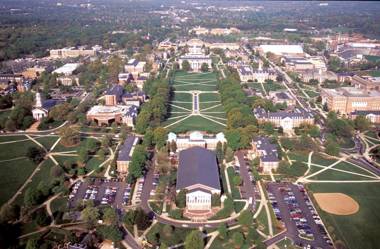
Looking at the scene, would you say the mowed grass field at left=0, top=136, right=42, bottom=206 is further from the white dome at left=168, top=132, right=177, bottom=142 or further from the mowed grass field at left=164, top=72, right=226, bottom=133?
the mowed grass field at left=164, top=72, right=226, bottom=133

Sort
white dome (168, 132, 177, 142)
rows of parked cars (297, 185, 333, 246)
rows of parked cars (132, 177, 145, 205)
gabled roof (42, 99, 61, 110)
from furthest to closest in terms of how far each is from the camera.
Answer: gabled roof (42, 99, 61, 110)
white dome (168, 132, 177, 142)
rows of parked cars (132, 177, 145, 205)
rows of parked cars (297, 185, 333, 246)

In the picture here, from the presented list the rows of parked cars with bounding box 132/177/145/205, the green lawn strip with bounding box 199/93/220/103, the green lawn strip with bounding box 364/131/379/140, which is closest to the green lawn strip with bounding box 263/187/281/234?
the rows of parked cars with bounding box 132/177/145/205

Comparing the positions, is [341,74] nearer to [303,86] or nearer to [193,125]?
[303,86]

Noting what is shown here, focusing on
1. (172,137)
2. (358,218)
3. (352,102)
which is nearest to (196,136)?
(172,137)

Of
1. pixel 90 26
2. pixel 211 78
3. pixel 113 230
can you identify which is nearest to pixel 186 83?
pixel 211 78

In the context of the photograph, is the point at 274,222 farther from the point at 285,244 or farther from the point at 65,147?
the point at 65,147

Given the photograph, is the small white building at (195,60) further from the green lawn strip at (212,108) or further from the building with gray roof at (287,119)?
the building with gray roof at (287,119)
